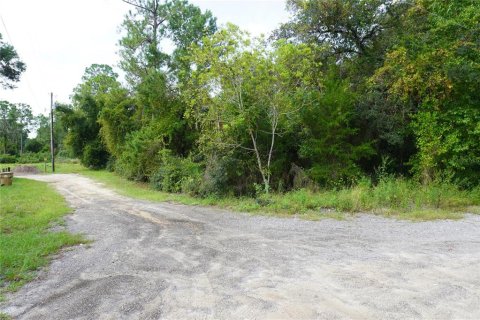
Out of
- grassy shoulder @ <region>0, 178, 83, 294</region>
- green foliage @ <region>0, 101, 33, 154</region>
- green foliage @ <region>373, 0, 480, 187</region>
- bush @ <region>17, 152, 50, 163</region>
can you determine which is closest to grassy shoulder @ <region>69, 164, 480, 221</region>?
green foliage @ <region>373, 0, 480, 187</region>

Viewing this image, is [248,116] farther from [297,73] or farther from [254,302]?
[254,302]

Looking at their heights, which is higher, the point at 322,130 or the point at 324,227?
the point at 322,130

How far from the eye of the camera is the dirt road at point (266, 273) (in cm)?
342

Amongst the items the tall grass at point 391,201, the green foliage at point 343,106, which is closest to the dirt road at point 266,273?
the tall grass at point 391,201

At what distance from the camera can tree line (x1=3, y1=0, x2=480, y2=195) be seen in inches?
408

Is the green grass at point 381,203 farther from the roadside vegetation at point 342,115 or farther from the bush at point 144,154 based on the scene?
the bush at point 144,154

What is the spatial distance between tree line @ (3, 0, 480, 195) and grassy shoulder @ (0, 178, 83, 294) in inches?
198

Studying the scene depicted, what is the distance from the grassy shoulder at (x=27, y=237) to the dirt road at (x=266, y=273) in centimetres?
30

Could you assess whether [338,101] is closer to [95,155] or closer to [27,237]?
[27,237]

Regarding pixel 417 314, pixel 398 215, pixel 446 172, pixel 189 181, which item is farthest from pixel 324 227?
pixel 189 181

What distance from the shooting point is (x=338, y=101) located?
1131cm

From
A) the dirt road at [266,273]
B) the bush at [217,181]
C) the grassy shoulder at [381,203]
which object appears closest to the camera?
the dirt road at [266,273]

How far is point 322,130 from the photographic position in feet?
37.8

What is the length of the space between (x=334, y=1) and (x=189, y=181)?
940 cm
